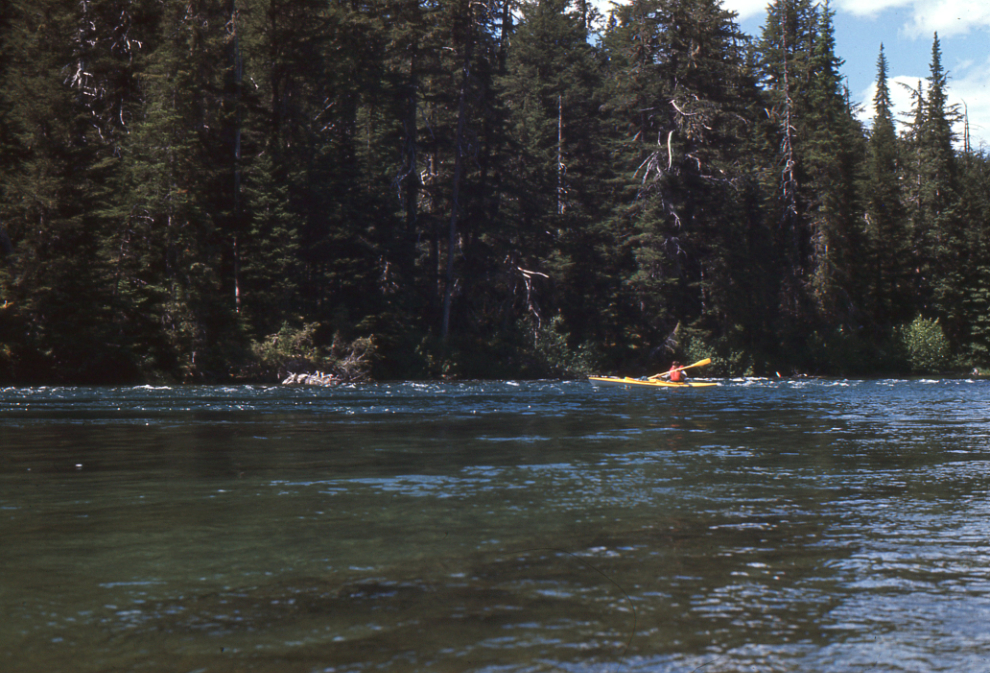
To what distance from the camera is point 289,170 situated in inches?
1500

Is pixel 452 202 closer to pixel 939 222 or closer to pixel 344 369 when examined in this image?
pixel 344 369

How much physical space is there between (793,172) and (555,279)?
15.1m

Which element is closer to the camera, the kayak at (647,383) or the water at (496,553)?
the water at (496,553)

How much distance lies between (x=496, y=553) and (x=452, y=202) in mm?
38169

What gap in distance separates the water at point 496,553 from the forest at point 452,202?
20181 millimetres

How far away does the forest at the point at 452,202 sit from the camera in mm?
33938

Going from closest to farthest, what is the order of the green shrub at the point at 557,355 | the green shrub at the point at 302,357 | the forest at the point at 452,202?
the forest at the point at 452,202 → the green shrub at the point at 302,357 → the green shrub at the point at 557,355

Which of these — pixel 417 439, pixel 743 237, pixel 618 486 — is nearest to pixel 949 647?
pixel 618 486

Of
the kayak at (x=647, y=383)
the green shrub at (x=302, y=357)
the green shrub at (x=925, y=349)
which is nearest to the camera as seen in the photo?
the kayak at (x=647, y=383)

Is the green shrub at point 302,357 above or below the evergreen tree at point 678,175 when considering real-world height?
below

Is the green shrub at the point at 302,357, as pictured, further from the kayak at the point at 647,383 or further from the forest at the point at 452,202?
the kayak at the point at 647,383

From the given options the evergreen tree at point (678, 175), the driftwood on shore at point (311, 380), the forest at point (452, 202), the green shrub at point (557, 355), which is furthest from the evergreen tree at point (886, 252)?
the driftwood on shore at point (311, 380)

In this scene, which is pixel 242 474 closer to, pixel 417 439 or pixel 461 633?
pixel 417 439

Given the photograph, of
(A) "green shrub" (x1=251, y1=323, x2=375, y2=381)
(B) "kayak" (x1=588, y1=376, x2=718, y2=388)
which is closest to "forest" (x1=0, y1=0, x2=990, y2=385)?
(A) "green shrub" (x1=251, y1=323, x2=375, y2=381)
